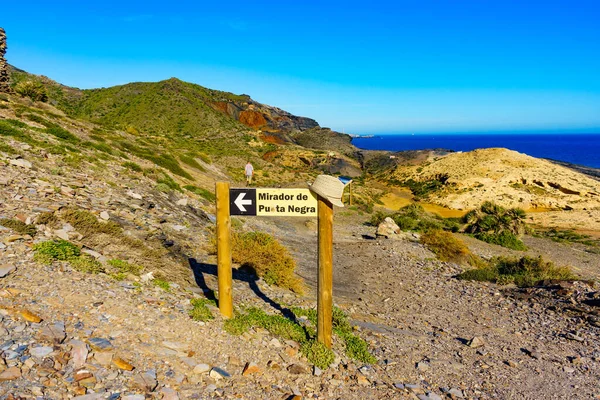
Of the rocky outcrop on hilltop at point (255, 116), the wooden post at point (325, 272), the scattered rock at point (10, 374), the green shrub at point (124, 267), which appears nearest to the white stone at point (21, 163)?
the green shrub at point (124, 267)

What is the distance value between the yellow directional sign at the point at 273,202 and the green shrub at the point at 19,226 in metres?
3.64

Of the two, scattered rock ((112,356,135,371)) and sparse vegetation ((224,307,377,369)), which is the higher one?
scattered rock ((112,356,135,371))

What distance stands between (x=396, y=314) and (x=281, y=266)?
2716 mm

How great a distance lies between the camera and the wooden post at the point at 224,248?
5387 millimetres

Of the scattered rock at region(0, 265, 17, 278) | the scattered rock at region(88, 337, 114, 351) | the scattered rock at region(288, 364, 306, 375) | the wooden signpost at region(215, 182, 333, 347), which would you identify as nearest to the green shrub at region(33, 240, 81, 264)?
the scattered rock at region(0, 265, 17, 278)

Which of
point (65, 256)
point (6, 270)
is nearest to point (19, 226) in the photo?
point (65, 256)

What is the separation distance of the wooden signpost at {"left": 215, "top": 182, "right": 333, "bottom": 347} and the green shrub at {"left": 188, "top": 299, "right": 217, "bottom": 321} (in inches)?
25.5

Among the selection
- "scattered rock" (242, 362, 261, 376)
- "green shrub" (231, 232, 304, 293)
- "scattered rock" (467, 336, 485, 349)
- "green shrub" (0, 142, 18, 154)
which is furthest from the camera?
"green shrub" (0, 142, 18, 154)

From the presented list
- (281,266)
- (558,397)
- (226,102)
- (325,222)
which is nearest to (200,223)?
(281,266)

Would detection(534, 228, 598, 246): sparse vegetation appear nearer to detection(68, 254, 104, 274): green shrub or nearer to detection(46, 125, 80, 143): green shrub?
detection(68, 254, 104, 274): green shrub

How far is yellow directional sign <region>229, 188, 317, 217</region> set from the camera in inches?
206

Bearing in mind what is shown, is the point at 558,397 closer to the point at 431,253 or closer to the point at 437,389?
the point at 437,389

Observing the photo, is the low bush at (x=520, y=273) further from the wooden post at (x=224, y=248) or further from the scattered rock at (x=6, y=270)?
the scattered rock at (x=6, y=270)

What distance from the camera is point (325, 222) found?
5172 mm
